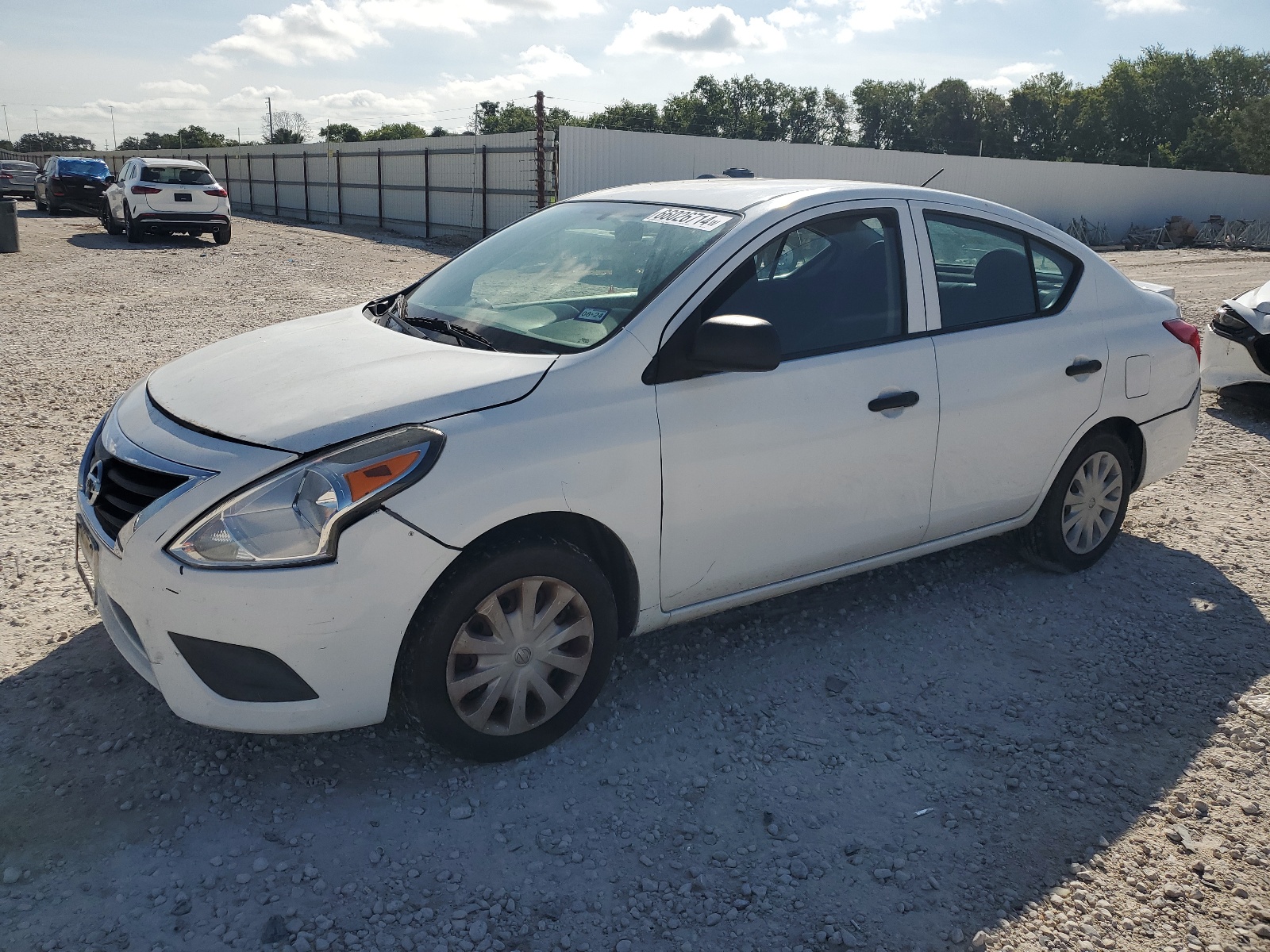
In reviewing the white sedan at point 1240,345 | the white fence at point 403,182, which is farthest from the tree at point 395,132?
the white sedan at point 1240,345

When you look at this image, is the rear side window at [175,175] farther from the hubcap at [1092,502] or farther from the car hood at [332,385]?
the hubcap at [1092,502]

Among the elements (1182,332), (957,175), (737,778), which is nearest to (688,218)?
(737,778)

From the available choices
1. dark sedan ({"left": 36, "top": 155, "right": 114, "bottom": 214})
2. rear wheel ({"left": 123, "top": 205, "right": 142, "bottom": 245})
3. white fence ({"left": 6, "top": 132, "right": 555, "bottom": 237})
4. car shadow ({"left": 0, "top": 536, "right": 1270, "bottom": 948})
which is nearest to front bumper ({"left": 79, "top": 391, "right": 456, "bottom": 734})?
car shadow ({"left": 0, "top": 536, "right": 1270, "bottom": 948})

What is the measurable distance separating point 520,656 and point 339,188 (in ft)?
107

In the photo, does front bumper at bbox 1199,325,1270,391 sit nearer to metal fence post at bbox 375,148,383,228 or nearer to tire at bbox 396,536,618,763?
tire at bbox 396,536,618,763

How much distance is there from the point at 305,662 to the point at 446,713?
1.49 ft

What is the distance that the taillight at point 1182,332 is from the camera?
4762 millimetres

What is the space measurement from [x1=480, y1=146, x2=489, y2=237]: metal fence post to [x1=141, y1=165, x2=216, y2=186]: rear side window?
22.3 feet

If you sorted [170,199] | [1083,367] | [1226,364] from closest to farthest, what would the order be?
[1083,367] → [1226,364] → [170,199]

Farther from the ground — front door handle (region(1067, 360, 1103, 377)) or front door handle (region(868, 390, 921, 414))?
front door handle (region(1067, 360, 1103, 377))

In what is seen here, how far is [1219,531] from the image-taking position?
5402 millimetres

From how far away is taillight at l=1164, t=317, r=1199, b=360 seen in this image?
476 cm

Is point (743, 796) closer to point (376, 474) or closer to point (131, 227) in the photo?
point (376, 474)

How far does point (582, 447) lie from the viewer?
298cm
